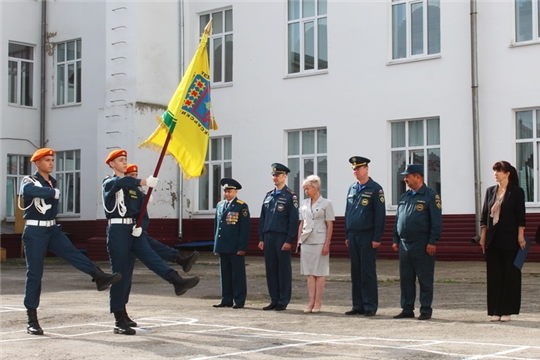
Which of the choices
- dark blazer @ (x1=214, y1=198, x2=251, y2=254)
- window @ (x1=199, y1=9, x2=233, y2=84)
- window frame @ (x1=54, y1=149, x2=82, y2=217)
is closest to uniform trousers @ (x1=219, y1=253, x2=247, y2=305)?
dark blazer @ (x1=214, y1=198, x2=251, y2=254)

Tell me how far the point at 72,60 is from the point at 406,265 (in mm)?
19987

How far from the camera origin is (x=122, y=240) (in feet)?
31.4

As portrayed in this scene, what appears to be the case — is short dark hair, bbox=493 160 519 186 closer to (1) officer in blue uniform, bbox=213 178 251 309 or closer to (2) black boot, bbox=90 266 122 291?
(1) officer in blue uniform, bbox=213 178 251 309

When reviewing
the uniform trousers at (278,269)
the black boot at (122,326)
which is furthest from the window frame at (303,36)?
the black boot at (122,326)

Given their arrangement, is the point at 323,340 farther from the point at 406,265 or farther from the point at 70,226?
the point at 70,226

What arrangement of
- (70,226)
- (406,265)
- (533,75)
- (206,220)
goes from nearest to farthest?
(406,265) → (533,75) → (206,220) → (70,226)

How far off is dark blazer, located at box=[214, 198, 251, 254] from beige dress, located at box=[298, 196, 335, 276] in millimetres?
1092

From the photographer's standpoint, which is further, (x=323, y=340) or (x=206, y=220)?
(x=206, y=220)

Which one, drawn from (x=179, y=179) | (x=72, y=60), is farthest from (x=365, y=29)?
(x=72, y=60)

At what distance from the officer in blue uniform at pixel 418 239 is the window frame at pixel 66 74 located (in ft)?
62.9

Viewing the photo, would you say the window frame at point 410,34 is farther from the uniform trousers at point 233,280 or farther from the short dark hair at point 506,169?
the short dark hair at point 506,169

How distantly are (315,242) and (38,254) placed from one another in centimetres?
374

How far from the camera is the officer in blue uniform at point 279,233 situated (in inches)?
476

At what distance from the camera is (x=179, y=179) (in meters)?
25.7
